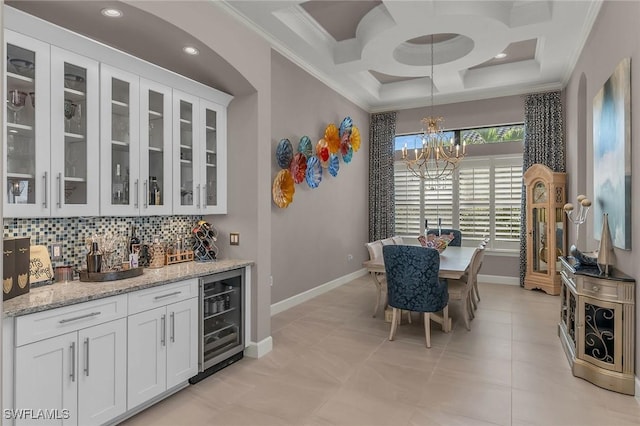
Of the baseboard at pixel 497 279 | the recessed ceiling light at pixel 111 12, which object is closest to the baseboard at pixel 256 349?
the recessed ceiling light at pixel 111 12

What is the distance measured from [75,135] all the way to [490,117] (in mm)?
6366

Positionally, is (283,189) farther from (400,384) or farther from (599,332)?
(599,332)

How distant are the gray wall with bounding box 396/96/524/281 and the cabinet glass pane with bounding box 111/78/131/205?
5.61 metres

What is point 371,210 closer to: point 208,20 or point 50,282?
point 208,20

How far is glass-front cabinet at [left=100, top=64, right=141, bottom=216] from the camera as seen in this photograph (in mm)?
2695

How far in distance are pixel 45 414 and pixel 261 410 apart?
1265 millimetres

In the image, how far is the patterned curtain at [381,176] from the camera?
7.50 meters

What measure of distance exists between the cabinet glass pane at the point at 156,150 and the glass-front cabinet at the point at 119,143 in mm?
127

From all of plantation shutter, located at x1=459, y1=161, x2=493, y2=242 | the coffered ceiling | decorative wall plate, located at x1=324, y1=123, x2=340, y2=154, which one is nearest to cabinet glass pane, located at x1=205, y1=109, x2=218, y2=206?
the coffered ceiling

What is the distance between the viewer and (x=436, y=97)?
6969 mm

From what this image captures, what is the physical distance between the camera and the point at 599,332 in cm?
294

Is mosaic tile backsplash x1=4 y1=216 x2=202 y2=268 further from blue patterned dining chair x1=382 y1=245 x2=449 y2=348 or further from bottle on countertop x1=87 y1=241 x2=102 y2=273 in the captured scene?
blue patterned dining chair x1=382 y1=245 x2=449 y2=348

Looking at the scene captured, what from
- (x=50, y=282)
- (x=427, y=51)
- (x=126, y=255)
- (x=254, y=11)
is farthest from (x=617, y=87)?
(x=50, y=282)

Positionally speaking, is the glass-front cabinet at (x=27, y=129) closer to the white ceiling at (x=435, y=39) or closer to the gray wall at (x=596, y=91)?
the white ceiling at (x=435, y=39)
